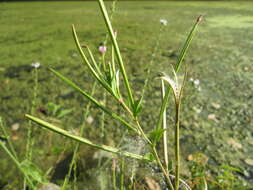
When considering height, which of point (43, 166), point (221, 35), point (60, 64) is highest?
point (221, 35)

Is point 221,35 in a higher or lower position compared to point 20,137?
higher

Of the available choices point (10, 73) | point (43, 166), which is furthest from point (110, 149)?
point (10, 73)

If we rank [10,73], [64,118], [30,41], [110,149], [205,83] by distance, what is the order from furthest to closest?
[30,41], [10,73], [205,83], [64,118], [110,149]

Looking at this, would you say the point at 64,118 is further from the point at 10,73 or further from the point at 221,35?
the point at 221,35

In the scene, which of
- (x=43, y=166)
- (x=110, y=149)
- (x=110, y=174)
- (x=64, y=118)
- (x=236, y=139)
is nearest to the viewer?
(x=110, y=149)

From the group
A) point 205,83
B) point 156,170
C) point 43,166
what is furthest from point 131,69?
point 156,170

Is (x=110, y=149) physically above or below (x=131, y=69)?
above

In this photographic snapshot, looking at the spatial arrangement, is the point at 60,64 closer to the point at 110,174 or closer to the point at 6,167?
the point at 6,167

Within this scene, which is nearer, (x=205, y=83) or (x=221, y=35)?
(x=205, y=83)

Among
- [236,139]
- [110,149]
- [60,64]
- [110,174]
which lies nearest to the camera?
[110,149]
